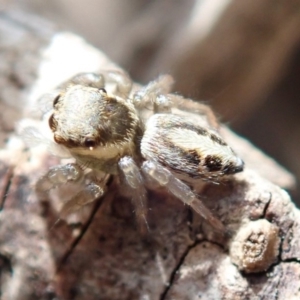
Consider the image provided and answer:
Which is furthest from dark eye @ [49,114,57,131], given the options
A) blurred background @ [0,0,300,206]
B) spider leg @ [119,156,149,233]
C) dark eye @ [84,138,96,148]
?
blurred background @ [0,0,300,206]

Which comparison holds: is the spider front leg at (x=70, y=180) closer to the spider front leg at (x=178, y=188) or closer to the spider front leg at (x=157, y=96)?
the spider front leg at (x=178, y=188)

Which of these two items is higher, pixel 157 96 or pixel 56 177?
pixel 157 96

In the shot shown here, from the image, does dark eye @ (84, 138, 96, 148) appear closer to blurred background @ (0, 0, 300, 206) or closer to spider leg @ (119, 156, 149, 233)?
spider leg @ (119, 156, 149, 233)

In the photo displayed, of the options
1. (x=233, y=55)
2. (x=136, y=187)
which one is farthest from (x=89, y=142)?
(x=233, y=55)

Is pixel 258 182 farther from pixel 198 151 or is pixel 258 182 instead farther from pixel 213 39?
pixel 213 39

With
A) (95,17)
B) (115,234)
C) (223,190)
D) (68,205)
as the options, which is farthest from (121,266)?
(95,17)

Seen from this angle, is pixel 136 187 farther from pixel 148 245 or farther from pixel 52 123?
pixel 52 123
